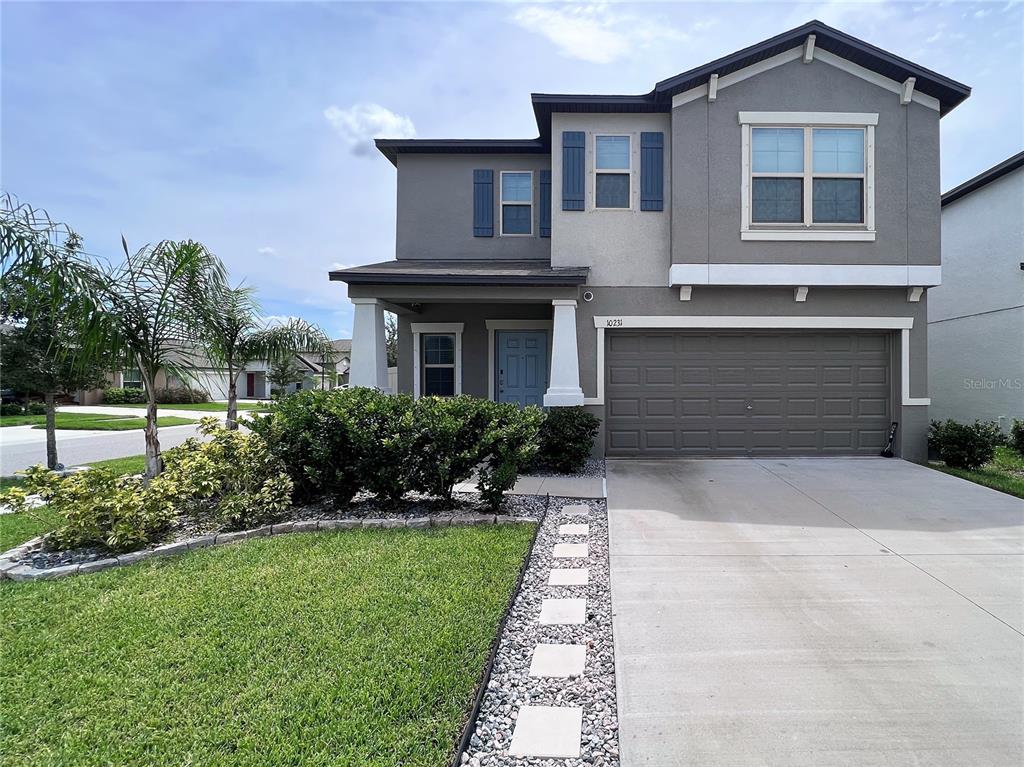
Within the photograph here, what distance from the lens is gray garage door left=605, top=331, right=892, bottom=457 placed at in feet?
32.0

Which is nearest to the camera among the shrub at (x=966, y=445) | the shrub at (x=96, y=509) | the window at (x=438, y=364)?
the shrub at (x=96, y=509)

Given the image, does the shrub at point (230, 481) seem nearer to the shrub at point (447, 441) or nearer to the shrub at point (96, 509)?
the shrub at point (96, 509)

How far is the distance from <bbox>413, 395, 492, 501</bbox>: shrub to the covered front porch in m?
3.08

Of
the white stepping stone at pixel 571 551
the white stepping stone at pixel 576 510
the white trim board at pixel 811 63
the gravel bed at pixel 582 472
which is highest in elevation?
the white trim board at pixel 811 63

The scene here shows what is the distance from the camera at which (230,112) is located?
8609 millimetres

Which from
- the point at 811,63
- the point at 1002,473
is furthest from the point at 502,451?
the point at 811,63

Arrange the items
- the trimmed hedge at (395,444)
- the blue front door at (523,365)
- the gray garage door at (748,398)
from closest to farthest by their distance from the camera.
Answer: the trimmed hedge at (395,444) → the gray garage door at (748,398) → the blue front door at (523,365)

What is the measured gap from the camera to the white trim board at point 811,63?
9.18 meters

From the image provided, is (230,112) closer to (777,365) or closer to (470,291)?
(470,291)

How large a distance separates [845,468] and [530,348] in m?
6.20

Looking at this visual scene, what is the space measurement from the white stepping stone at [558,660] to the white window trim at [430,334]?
8.27m

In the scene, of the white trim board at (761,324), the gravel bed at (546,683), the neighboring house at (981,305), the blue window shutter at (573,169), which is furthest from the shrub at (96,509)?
the neighboring house at (981,305)

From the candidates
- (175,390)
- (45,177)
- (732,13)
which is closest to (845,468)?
(732,13)

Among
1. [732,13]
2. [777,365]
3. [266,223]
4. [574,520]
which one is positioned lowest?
[574,520]
